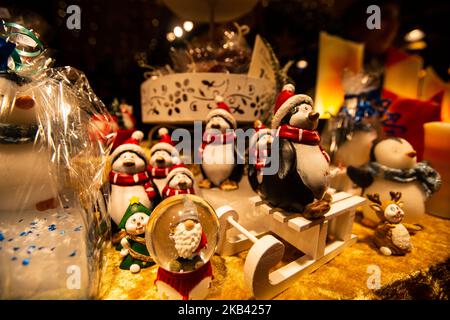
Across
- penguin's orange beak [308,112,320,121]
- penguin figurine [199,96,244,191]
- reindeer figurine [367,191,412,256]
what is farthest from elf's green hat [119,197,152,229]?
reindeer figurine [367,191,412,256]

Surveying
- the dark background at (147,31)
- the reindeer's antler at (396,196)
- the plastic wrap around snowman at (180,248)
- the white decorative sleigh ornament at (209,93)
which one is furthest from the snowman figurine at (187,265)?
the dark background at (147,31)

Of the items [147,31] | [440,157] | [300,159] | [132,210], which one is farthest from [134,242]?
[147,31]

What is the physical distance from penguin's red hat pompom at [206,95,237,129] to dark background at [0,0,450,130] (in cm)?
76

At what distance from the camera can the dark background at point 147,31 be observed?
1524 mm

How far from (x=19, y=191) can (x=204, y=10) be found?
4.39ft

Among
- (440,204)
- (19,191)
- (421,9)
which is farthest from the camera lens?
(421,9)

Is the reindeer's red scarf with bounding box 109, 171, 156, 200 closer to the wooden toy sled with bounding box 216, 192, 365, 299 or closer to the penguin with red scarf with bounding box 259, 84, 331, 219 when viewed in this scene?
the wooden toy sled with bounding box 216, 192, 365, 299

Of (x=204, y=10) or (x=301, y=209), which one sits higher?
(x=204, y=10)

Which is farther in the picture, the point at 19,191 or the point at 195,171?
the point at 195,171

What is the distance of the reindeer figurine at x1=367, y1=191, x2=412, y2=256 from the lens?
802 millimetres

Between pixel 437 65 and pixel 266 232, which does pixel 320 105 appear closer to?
pixel 266 232

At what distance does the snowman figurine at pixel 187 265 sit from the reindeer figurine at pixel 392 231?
635 millimetres
